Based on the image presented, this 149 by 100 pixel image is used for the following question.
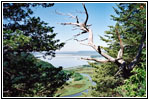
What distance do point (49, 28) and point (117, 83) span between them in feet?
27.0

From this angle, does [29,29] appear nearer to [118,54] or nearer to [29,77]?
[29,77]

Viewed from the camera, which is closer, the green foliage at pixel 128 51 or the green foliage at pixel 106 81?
the green foliage at pixel 128 51

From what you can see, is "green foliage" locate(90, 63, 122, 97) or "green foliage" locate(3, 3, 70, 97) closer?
"green foliage" locate(3, 3, 70, 97)

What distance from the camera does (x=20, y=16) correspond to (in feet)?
11.1

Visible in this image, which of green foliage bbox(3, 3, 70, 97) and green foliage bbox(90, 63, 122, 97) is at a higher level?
green foliage bbox(3, 3, 70, 97)

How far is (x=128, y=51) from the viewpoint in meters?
7.34

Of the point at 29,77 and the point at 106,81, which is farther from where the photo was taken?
the point at 106,81

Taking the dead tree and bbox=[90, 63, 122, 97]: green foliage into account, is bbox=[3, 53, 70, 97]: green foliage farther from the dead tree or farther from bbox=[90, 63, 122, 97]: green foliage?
bbox=[90, 63, 122, 97]: green foliage

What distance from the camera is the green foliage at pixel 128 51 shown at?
271 cm

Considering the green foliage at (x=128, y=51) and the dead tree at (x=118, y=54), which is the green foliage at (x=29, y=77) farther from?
the green foliage at (x=128, y=51)

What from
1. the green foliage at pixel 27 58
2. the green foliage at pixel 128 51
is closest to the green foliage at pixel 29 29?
the green foliage at pixel 27 58

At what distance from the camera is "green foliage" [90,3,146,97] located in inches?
107

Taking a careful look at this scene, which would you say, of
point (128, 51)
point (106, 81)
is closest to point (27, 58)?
point (128, 51)

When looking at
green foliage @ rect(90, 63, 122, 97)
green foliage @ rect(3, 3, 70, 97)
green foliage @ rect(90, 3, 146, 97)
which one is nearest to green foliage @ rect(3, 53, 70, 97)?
green foliage @ rect(3, 3, 70, 97)
